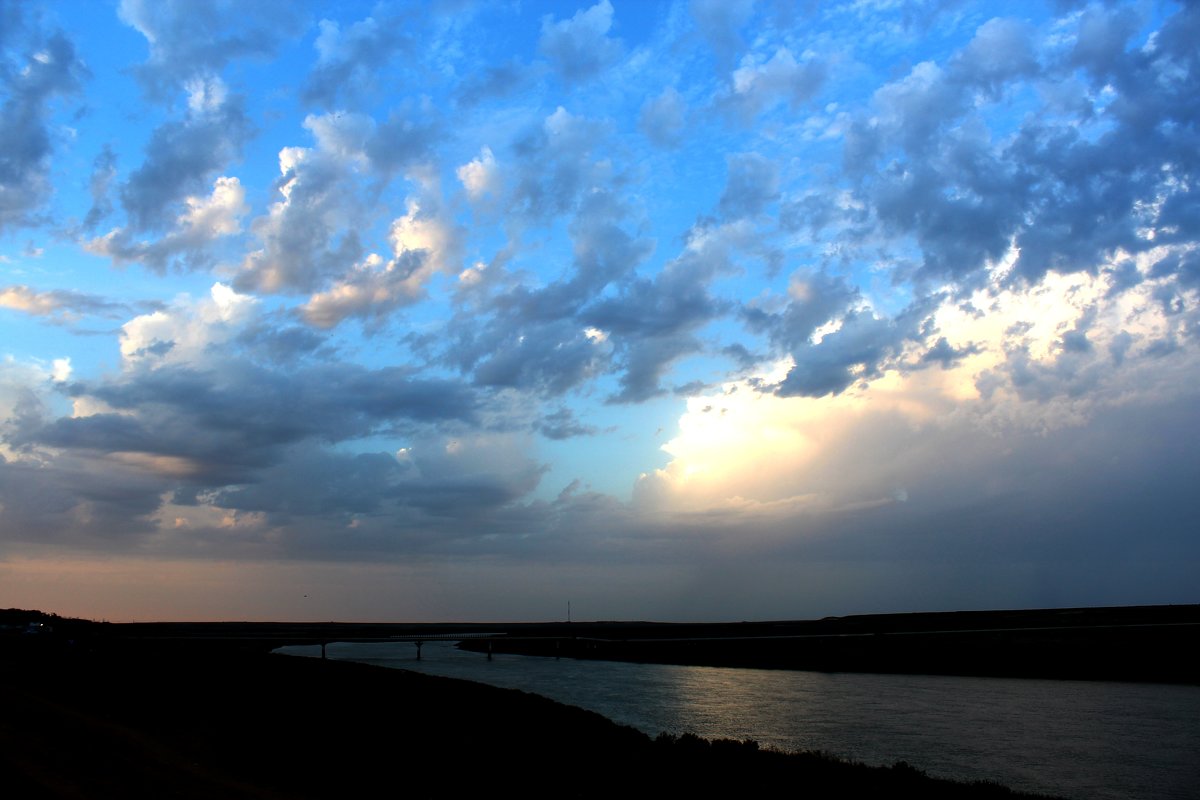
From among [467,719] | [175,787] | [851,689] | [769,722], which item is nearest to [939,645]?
[851,689]

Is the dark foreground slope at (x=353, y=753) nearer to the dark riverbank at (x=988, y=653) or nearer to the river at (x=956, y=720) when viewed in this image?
the river at (x=956, y=720)

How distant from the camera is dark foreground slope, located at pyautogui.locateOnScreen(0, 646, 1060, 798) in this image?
23891 mm

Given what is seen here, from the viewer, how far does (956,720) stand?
59594 mm

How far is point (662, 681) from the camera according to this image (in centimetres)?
9894

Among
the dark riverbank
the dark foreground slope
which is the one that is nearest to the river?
the dark riverbank

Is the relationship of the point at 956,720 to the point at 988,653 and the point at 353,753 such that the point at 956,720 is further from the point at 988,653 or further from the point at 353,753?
the point at 988,653

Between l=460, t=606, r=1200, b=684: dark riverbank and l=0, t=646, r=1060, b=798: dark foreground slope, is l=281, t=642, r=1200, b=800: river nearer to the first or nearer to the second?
l=460, t=606, r=1200, b=684: dark riverbank

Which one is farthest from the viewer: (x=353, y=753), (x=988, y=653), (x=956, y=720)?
(x=988, y=653)

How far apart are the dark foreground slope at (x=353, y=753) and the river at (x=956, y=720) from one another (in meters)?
12.3

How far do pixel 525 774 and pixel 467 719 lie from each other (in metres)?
13.2

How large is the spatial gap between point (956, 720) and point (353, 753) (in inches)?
1855

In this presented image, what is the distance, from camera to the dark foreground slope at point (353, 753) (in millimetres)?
23891

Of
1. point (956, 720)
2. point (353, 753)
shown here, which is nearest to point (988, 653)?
point (956, 720)

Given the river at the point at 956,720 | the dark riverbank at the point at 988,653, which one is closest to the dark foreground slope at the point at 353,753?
the river at the point at 956,720
